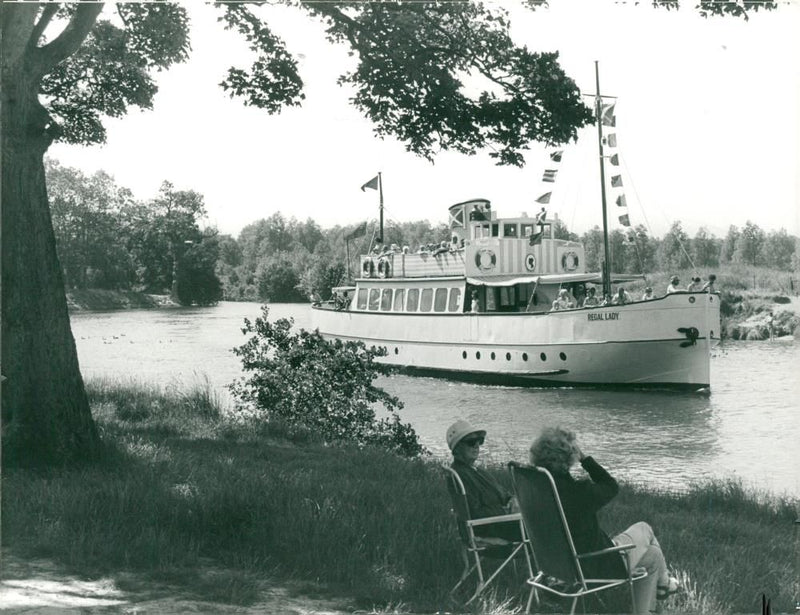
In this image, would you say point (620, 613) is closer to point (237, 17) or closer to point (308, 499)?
point (308, 499)

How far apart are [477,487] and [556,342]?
8.76 m

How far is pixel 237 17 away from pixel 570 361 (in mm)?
7769

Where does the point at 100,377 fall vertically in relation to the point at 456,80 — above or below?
below

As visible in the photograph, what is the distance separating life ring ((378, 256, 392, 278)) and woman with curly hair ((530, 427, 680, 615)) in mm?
5035

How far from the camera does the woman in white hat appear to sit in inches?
151

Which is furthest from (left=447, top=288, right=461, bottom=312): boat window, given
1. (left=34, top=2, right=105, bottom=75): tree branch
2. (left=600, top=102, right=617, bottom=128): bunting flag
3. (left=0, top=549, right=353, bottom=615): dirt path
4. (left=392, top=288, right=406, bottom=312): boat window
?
(left=0, top=549, right=353, bottom=615): dirt path

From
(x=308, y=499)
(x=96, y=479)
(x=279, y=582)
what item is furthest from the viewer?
(x=96, y=479)

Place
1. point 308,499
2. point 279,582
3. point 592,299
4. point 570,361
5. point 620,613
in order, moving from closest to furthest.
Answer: point 620,613
point 279,582
point 308,499
point 570,361
point 592,299

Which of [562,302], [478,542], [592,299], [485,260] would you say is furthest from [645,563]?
[592,299]

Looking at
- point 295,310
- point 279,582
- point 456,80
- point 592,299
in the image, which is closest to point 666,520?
point 279,582

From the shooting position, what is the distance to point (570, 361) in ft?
40.2

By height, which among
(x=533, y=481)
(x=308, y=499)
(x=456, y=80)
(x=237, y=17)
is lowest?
(x=308, y=499)

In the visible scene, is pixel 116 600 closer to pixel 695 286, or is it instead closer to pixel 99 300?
pixel 99 300

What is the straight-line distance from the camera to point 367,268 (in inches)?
314
